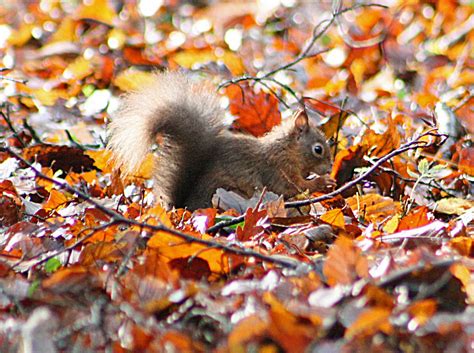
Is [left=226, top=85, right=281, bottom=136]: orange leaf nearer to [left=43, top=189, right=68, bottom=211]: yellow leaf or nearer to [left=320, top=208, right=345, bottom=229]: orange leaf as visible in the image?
[left=43, top=189, right=68, bottom=211]: yellow leaf

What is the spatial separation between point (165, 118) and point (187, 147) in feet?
0.46

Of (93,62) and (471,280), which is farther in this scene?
(93,62)

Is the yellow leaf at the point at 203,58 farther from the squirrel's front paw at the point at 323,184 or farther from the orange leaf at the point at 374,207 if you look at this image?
the orange leaf at the point at 374,207

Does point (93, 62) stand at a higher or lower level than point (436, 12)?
lower

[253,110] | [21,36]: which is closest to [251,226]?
[253,110]

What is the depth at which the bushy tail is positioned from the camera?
8.55 ft

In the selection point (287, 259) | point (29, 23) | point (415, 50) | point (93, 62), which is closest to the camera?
point (287, 259)

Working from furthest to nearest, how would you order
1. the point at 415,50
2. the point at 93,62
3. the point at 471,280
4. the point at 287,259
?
the point at 415,50
the point at 93,62
the point at 287,259
the point at 471,280

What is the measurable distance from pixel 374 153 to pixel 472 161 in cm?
39

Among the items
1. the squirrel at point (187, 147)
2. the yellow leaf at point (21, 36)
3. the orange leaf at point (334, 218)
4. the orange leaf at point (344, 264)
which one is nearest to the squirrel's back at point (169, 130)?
the squirrel at point (187, 147)

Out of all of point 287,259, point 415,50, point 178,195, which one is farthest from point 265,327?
point 415,50

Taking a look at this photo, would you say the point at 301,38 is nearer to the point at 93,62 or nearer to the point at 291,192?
the point at 93,62

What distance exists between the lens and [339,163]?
2959 millimetres

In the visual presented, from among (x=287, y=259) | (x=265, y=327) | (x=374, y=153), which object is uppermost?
(x=265, y=327)
